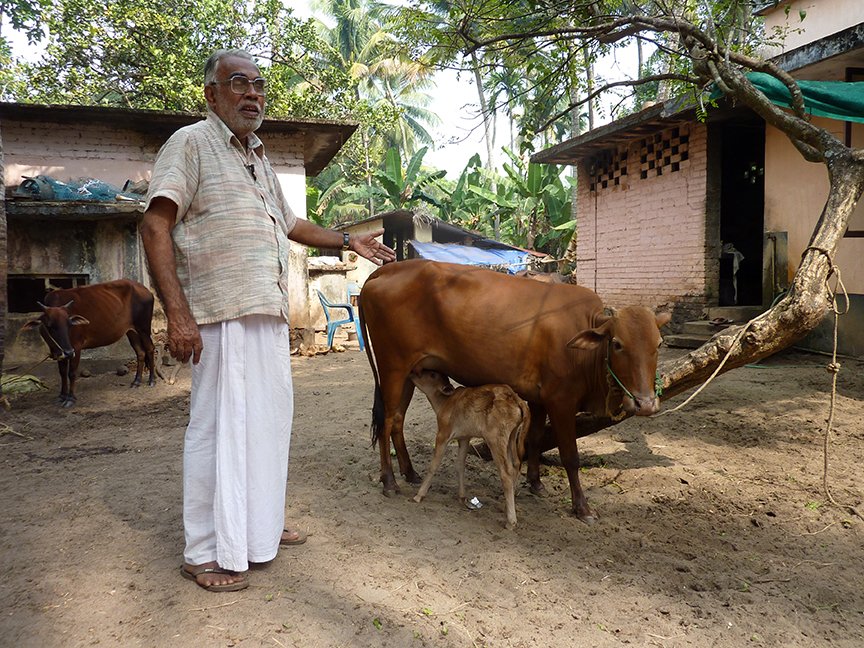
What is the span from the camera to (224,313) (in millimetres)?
2779

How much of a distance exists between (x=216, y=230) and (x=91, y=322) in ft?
21.9

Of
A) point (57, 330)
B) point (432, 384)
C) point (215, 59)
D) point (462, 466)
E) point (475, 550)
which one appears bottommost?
point (475, 550)

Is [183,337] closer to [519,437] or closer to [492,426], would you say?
[492,426]

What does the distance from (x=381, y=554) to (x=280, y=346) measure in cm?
126

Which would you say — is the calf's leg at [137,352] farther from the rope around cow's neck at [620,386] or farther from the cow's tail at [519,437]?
the rope around cow's neck at [620,386]

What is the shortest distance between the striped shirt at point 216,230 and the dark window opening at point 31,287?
852cm

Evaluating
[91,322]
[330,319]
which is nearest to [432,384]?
[91,322]

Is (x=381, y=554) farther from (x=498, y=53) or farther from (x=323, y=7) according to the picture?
(x=323, y=7)

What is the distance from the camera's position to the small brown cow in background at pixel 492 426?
401 cm

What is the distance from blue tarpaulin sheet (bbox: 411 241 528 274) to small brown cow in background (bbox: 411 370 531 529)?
1322 centimetres

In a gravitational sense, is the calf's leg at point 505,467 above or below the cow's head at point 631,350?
below

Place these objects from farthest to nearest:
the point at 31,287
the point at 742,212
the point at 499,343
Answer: the point at 742,212, the point at 31,287, the point at 499,343

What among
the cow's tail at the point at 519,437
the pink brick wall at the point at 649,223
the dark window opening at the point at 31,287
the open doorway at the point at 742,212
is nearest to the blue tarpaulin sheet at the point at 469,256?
the pink brick wall at the point at 649,223

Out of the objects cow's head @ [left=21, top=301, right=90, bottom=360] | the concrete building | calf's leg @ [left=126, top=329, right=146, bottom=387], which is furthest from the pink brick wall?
cow's head @ [left=21, top=301, right=90, bottom=360]
